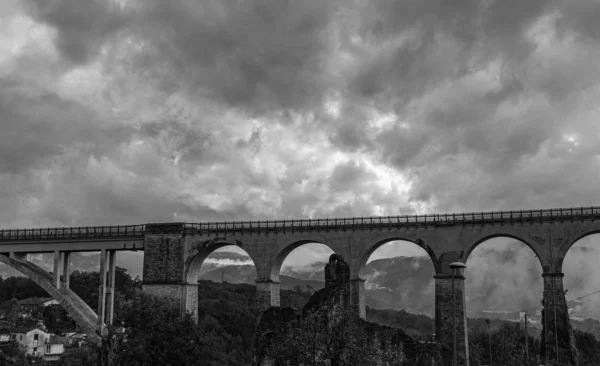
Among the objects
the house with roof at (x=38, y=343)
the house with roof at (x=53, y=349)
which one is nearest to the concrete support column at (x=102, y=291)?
the house with roof at (x=53, y=349)

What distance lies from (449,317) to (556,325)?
686cm

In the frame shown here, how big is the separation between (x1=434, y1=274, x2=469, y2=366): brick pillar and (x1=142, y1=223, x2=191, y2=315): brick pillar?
64.3 ft

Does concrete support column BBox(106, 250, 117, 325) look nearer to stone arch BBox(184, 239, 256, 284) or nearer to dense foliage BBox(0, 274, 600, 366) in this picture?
dense foliage BBox(0, 274, 600, 366)

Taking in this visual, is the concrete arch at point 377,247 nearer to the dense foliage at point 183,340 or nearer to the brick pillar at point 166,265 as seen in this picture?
the dense foliage at point 183,340

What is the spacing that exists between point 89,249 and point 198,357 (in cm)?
2581

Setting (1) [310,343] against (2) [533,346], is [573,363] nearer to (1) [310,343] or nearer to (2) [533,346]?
(2) [533,346]

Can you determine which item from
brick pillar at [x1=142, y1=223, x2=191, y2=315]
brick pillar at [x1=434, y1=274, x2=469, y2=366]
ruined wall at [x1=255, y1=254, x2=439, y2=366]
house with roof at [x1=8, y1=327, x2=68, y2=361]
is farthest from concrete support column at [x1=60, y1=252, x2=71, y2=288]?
brick pillar at [x1=434, y1=274, x2=469, y2=366]

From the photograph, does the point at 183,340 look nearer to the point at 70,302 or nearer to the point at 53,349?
the point at 70,302

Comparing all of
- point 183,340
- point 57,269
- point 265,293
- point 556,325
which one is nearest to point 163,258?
point 265,293

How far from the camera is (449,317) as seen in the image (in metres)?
41.9

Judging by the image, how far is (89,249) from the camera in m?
51.3

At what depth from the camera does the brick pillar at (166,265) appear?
48.4 metres

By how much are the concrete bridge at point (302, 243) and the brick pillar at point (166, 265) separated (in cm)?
8

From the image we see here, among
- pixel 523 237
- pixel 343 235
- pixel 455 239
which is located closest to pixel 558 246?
pixel 523 237
